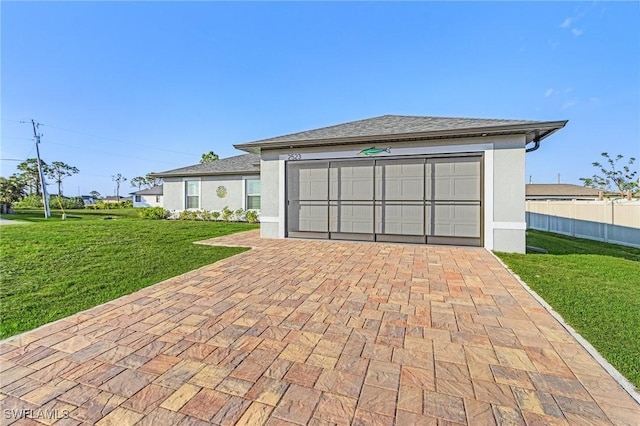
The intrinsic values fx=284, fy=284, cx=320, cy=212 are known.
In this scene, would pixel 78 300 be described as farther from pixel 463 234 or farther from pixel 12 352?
pixel 463 234

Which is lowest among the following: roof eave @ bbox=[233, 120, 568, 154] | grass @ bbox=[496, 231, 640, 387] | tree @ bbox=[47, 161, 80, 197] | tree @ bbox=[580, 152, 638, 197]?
grass @ bbox=[496, 231, 640, 387]

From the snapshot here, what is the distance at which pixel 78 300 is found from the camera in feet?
12.0

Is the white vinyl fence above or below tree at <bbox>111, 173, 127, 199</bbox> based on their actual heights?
below

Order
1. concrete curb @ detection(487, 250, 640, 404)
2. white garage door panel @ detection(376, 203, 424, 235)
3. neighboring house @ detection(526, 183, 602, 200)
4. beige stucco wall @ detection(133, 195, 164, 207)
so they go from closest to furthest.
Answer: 1. concrete curb @ detection(487, 250, 640, 404)
2. white garage door panel @ detection(376, 203, 424, 235)
3. neighboring house @ detection(526, 183, 602, 200)
4. beige stucco wall @ detection(133, 195, 164, 207)

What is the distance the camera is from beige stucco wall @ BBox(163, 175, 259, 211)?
15.4m

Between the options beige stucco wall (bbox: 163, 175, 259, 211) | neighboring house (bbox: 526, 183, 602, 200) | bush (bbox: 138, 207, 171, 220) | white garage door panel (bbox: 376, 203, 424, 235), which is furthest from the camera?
neighboring house (bbox: 526, 183, 602, 200)


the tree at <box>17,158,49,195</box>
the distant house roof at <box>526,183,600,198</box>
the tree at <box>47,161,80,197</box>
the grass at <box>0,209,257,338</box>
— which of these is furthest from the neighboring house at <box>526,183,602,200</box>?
the tree at <box>47,161,80,197</box>

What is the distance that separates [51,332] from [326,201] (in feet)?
23.2

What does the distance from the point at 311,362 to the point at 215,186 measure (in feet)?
49.5

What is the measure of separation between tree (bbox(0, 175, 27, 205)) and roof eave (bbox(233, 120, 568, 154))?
103 ft

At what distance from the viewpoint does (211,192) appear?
16047mm

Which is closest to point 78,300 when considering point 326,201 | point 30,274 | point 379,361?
point 30,274

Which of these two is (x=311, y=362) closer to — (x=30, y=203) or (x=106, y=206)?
(x=30, y=203)

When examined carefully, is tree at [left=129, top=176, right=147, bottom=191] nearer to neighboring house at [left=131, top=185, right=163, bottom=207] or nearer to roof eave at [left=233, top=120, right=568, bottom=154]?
neighboring house at [left=131, top=185, right=163, bottom=207]
